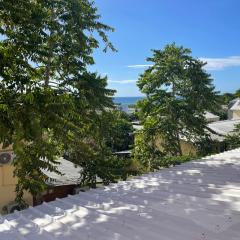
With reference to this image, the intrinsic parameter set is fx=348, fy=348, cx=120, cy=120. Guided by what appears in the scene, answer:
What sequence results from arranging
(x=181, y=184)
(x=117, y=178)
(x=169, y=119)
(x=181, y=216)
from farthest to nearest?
(x=169, y=119), (x=117, y=178), (x=181, y=184), (x=181, y=216)

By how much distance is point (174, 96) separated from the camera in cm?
2309

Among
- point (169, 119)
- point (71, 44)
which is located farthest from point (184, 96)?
point (71, 44)

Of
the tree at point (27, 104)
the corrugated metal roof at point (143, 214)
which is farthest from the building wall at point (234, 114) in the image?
the corrugated metal roof at point (143, 214)

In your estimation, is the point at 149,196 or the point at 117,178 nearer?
the point at 149,196

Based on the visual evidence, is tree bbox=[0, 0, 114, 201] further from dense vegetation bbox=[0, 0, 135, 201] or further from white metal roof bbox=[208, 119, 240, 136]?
white metal roof bbox=[208, 119, 240, 136]

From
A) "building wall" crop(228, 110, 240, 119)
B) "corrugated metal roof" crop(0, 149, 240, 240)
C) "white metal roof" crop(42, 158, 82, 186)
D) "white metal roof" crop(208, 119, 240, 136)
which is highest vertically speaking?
"building wall" crop(228, 110, 240, 119)

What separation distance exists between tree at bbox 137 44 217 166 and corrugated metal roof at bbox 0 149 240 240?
1463 centimetres

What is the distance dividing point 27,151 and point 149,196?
3.24 meters

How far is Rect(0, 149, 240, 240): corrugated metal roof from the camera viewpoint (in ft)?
15.5

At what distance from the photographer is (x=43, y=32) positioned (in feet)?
46.6

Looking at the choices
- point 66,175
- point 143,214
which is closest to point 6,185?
point 66,175

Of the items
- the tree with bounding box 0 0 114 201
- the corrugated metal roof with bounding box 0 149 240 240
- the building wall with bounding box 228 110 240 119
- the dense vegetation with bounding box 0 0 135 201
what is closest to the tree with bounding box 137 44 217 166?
the dense vegetation with bounding box 0 0 135 201

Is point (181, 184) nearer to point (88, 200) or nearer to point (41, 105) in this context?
point (88, 200)

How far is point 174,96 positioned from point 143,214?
18.0 metres
